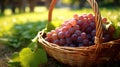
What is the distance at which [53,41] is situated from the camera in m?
2.40

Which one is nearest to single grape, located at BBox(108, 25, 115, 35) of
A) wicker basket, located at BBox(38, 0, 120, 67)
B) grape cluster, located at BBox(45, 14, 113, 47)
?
grape cluster, located at BBox(45, 14, 113, 47)

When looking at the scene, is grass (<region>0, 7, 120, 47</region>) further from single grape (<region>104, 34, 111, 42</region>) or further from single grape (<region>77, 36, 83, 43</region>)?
single grape (<region>77, 36, 83, 43</region>)

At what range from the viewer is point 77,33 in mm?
2301

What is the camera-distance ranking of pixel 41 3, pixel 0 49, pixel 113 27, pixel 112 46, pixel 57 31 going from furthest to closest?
pixel 41 3, pixel 0 49, pixel 57 31, pixel 113 27, pixel 112 46

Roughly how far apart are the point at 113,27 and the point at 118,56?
241 mm

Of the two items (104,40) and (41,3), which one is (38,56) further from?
(41,3)

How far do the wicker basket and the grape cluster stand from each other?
0.11m

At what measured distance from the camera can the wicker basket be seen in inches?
79.0

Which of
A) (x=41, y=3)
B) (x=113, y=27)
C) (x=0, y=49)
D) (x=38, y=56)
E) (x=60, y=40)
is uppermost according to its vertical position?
(x=113, y=27)

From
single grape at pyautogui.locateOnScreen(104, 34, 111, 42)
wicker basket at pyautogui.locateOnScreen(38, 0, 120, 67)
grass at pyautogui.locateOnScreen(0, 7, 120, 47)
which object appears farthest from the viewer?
grass at pyautogui.locateOnScreen(0, 7, 120, 47)

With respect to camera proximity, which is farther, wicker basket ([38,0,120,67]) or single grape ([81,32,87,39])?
single grape ([81,32,87,39])

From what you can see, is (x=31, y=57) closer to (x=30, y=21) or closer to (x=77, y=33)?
(x=77, y=33)

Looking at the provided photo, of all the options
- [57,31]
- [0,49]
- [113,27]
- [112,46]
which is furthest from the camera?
[0,49]

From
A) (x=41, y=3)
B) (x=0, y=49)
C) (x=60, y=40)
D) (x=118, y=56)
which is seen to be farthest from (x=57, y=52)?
(x=41, y=3)
